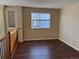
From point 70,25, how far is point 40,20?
83.6 inches

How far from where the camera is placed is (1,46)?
103 inches

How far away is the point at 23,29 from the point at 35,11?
1.38m

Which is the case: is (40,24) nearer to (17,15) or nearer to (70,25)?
(17,15)

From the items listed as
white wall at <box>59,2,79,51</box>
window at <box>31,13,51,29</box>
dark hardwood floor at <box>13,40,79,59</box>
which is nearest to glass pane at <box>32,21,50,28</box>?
window at <box>31,13,51,29</box>

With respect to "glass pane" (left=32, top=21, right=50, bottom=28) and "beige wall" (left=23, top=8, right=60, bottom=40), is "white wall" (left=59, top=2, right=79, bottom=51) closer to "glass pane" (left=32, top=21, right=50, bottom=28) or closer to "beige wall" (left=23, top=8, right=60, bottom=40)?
"beige wall" (left=23, top=8, right=60, bottom=40)

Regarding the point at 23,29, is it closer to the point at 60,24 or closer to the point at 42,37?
the point at 42,37

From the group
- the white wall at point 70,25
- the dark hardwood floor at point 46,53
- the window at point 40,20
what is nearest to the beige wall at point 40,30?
the window at point 40,20

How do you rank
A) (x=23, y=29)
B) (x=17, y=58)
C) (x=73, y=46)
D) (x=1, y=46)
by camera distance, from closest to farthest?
(x=1, y=46) < (x=17, y=58) < (x=73, y=46) < (x=23, y=29)

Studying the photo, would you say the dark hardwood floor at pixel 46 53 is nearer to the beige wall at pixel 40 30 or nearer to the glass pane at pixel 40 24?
the beige wall at pixel 40 30

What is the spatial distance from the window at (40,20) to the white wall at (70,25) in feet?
3.03

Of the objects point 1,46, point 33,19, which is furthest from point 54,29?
point 1,46

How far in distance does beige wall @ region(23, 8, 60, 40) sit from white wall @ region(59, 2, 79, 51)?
0.48m

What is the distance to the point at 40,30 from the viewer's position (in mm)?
6742

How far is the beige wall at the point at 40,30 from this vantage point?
6422mm
